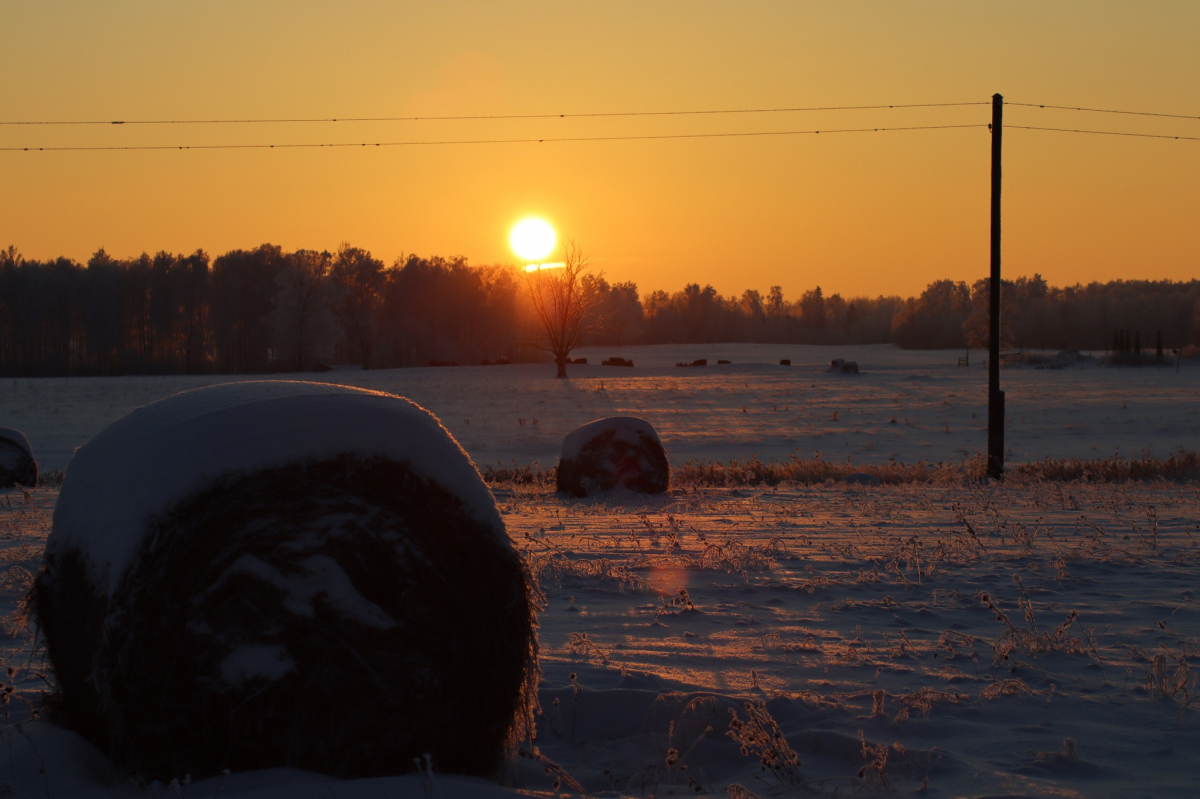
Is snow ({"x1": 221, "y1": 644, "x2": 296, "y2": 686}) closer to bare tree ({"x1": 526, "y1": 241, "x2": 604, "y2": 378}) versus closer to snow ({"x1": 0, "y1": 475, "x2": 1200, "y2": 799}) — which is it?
snow ({"x1": 0, "y1": 475, "x2": 1200, "y2": 799})

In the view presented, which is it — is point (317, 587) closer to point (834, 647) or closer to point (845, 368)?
point (834, 647)

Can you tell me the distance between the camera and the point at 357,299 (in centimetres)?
8244

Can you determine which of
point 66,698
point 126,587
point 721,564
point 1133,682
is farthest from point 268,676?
point 721,564

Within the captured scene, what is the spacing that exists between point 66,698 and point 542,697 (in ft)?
6.32

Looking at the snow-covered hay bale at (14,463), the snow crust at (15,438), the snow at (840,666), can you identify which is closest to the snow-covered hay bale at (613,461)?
the snow at (840,666)

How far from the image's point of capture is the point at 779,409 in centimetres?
3075

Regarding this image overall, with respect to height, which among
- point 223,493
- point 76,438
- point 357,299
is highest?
point 357,299

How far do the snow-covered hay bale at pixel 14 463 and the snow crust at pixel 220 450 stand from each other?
38.6 feet

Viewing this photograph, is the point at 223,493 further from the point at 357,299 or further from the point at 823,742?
the point at 357,299

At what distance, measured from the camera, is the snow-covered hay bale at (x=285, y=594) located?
273 centimetres

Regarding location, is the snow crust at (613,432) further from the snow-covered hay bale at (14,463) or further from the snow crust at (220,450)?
the snow crust at (220,450)

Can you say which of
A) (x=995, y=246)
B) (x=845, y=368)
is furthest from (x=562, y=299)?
(x=995, y=246)

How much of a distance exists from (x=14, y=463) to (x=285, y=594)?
12.9 metres

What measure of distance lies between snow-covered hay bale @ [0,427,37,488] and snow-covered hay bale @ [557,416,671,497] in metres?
8.33
